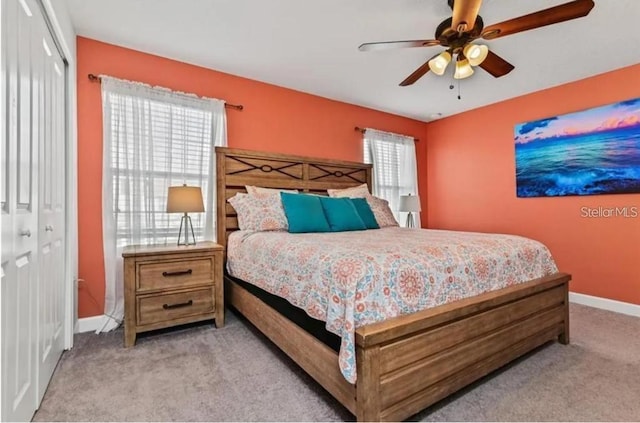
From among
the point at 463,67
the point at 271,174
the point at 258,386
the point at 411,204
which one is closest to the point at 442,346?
the point at 258,386

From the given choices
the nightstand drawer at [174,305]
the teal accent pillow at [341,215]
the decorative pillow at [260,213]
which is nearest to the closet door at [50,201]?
the nightstand drawer at [174,305]

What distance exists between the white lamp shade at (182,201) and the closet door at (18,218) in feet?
3.51

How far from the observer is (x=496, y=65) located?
7.74 feet

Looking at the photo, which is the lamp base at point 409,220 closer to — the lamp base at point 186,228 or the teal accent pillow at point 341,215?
the teal accent pillow at point 341,215

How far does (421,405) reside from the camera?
1.50 metres

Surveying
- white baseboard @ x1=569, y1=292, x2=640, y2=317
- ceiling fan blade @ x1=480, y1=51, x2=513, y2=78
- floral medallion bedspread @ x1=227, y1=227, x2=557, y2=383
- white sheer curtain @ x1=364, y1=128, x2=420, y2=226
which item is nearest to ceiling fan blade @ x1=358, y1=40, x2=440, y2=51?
ceiling fan blade @ x1=480, y1=51, x2=513, y2=78

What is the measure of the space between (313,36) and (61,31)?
1749mm

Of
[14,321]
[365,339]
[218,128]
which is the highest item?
[218,128]

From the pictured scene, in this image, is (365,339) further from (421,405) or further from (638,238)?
(638,238)

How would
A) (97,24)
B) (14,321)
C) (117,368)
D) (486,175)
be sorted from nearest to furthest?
1. (14,321)
2. (117,368)
3. (97,24)
4. (486,175)

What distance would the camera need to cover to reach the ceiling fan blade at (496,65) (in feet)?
7.41

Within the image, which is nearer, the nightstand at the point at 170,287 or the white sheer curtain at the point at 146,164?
the nightstand at the point at 170,287

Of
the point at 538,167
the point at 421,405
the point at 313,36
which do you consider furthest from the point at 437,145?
the point at 421,405

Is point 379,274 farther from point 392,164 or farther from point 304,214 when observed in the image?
point 392,164
